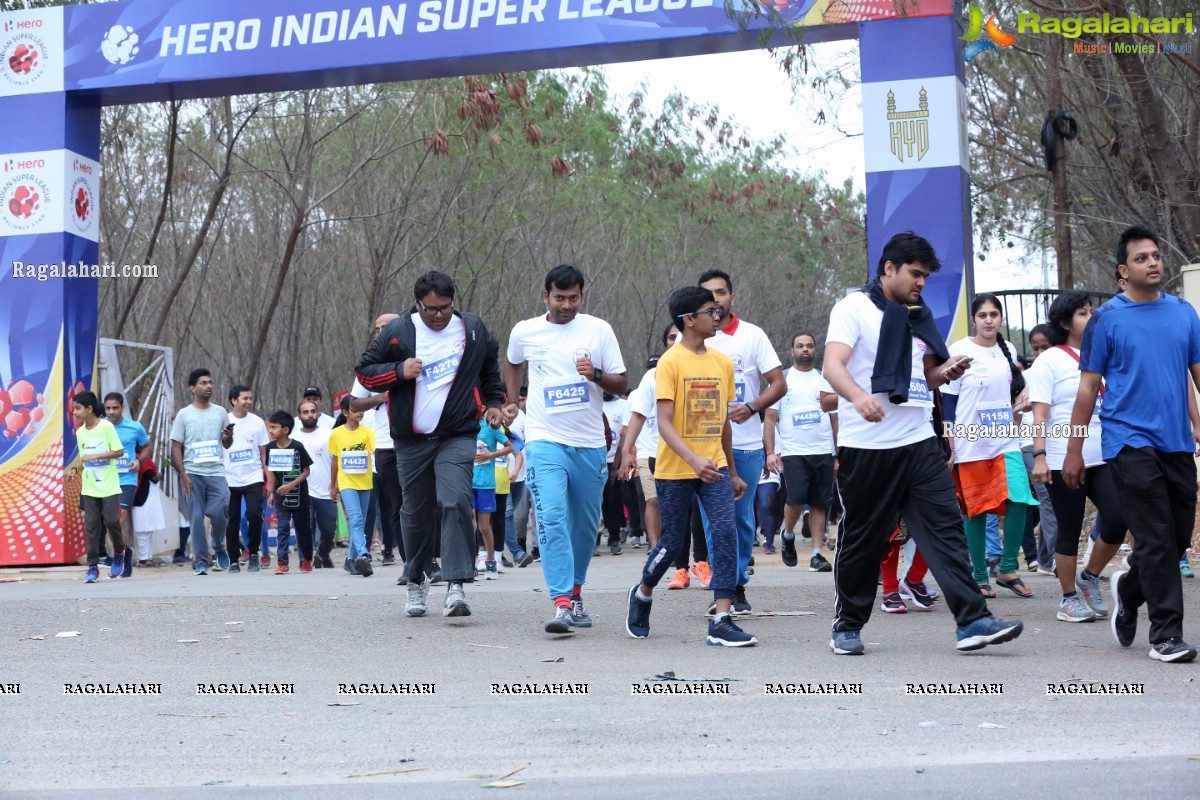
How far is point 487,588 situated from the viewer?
37.6 feet

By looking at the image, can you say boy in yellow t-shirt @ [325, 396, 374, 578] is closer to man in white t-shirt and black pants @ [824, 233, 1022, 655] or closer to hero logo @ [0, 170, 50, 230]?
hero logo @ [0, 170, 50, 230]

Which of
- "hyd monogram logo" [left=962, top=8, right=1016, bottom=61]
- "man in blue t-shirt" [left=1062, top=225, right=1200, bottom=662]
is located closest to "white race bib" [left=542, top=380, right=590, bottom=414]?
"man in blue t-shirt" [left=1062, top=225, right=1200, bottom=662]

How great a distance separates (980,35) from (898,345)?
8936 millimetres

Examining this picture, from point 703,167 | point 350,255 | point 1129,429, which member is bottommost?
point 1129,429

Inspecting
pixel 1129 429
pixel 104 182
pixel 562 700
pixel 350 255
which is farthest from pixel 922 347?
pixel 350 255

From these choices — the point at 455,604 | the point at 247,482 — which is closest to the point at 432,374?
the point at 455,604

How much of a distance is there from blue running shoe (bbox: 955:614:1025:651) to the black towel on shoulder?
1.08m

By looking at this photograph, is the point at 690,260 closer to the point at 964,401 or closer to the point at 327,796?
the point at 964,401

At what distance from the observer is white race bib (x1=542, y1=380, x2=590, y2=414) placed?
8383mm

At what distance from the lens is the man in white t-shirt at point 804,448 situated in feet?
41.9

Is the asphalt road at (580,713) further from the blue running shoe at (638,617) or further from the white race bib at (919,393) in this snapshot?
the white race bib at (919,393)

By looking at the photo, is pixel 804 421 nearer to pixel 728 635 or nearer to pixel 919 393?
pixel 728 635

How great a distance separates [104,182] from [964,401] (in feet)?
59.8

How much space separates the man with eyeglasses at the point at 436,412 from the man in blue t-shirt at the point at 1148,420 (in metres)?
3.52
